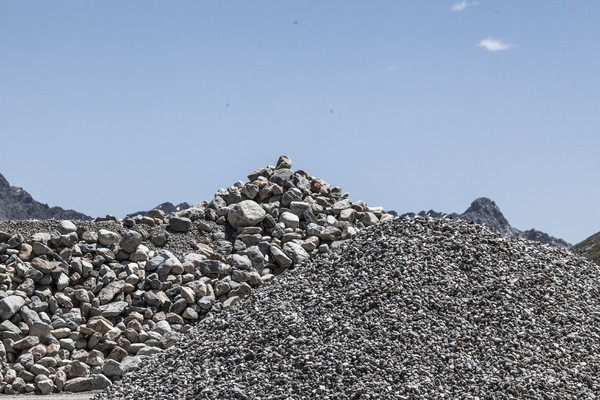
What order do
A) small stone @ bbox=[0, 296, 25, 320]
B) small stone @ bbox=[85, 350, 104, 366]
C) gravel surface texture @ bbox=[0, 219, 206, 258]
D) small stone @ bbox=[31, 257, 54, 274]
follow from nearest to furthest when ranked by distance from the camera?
small stone @ bbox=[85, 350, 104, 366] → small stone @ bbox=[0, 296, 25, 320] → small stone @ bbox=[31, 257, 54, 274] → gravel surface texture @ bbox=[0, 219, 206, 258]

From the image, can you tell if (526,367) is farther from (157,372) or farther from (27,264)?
(27,264)

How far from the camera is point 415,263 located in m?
12.0

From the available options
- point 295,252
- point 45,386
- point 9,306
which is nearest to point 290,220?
point 295,252

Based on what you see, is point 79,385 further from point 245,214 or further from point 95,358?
point 245,214

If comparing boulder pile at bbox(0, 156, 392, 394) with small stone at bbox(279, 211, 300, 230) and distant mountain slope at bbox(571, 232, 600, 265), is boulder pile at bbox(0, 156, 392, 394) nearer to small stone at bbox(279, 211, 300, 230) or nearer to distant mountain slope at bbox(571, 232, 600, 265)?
small stone at bbox(279, 211, 300, 230)

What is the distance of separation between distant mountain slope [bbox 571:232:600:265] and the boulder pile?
3173 centimetres

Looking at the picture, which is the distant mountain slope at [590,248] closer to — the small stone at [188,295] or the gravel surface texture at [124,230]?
the gravel surface texture at [124,230]

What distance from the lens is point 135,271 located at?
46.0ft

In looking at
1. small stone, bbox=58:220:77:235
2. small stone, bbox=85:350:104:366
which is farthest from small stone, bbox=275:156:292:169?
small stone, bbox=85:350:104:366

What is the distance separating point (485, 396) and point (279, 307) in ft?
11.7

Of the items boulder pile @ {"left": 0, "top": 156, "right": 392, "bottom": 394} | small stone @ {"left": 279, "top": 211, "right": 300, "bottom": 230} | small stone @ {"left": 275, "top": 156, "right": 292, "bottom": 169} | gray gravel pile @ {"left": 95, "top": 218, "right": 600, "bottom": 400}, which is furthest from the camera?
small stone @ {"left": 275, "top": 156, "right": 292, "bottom": 169}

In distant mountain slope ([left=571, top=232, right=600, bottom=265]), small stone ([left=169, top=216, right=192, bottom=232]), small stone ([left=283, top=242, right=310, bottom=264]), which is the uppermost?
distant mountain slope ([left=571, top=232, right=600, bottom=265])

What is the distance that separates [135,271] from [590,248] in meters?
40.9

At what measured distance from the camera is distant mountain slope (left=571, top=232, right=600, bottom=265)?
44628 millimetres
